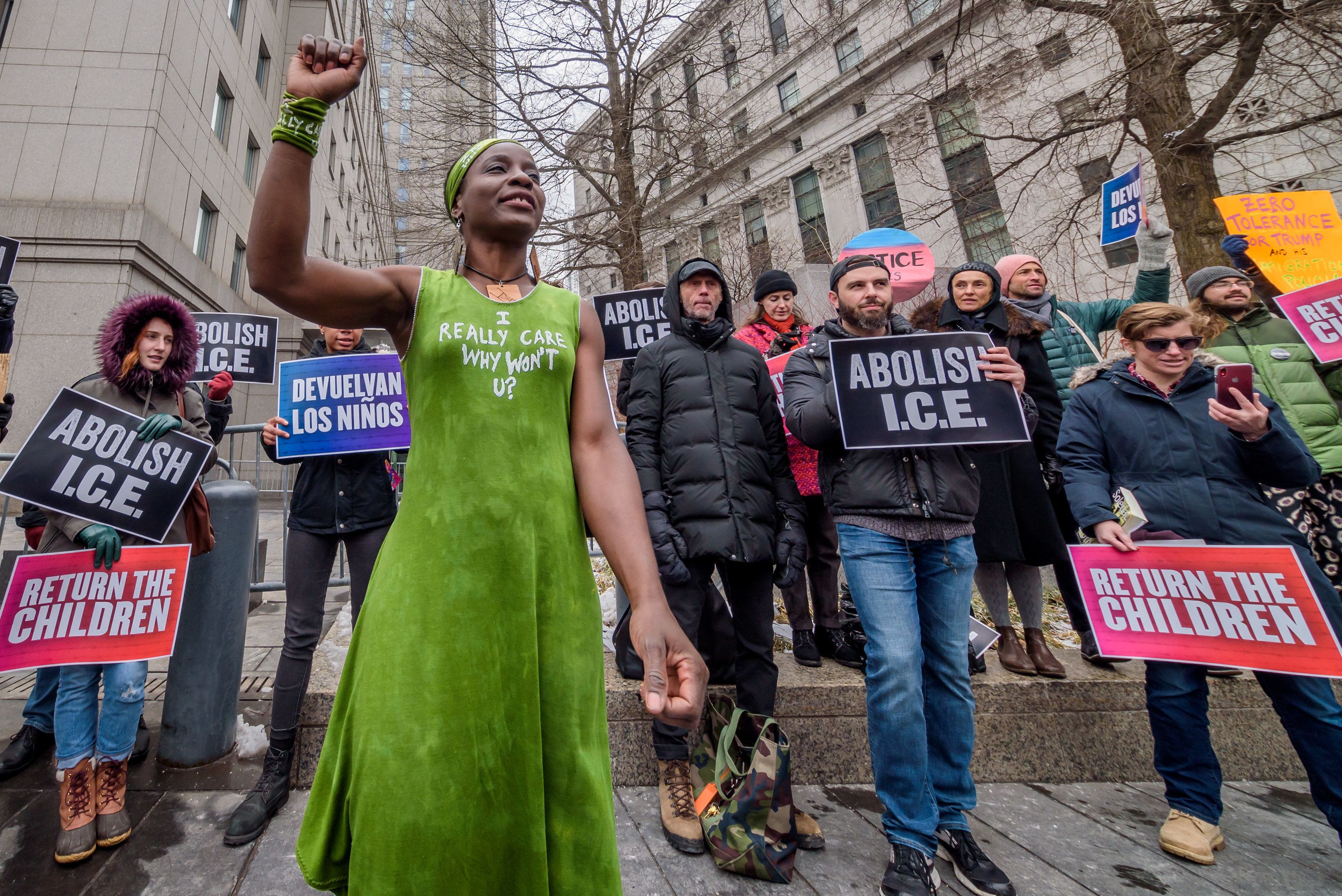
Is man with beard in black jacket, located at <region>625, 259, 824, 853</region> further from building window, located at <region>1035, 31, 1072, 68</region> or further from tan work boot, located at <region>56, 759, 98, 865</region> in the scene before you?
building window, located at <region>1035, 31, 1072, 68</region>

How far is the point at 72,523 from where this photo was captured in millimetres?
2852

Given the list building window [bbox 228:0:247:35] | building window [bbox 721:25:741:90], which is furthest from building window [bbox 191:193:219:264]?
building window [bbox 721:25:741:90]

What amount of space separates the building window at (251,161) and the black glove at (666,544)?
67.1 ft

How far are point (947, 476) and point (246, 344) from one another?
6.02 metres

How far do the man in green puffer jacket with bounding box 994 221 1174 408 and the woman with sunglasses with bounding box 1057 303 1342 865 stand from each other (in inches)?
40.3

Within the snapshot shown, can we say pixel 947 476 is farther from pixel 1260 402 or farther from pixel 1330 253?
pixel 1330 253

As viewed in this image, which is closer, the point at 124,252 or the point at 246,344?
the point at 246,344

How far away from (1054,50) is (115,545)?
1165 cm

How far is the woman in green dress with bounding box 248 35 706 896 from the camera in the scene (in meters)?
1.12

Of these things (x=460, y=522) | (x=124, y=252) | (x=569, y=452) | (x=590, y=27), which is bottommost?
(x=460, y=522)

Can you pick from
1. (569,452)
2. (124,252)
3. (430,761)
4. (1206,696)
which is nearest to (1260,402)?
(1206,696)

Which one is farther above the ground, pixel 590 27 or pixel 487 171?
pixel 590 27

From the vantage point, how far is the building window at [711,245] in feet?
43.7

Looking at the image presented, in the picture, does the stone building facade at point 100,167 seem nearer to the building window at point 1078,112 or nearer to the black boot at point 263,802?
the black boot at point 263,802
